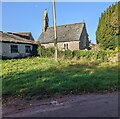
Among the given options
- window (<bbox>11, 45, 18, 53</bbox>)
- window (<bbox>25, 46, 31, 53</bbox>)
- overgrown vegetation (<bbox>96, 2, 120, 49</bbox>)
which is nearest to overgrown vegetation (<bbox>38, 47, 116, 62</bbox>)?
window (<bbox>25, 46, 31, 53</bbox>)

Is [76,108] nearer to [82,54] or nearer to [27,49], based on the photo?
[82,54]

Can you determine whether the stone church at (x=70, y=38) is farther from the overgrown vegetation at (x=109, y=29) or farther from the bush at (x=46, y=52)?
the overgrown vegetation at (x=109, y=29)

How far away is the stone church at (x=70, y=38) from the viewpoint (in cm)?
4994

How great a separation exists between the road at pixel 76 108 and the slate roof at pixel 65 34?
3876 cm

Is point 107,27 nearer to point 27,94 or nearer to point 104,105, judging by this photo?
point 27,94

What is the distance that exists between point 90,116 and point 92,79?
759cm

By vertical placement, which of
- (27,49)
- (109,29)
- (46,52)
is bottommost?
(46,52)

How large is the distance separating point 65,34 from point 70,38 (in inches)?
85.8

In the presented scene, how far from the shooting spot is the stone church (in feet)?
164

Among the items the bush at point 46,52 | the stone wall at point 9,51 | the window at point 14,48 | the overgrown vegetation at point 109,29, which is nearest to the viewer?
the overgrown vegetation at point 109,29

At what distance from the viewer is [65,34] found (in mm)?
52156

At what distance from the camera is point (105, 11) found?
139 feet

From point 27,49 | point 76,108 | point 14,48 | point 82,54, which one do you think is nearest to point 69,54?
point 82,54

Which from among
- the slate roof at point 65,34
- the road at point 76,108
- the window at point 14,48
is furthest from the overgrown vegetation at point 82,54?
the road at point 76,108
